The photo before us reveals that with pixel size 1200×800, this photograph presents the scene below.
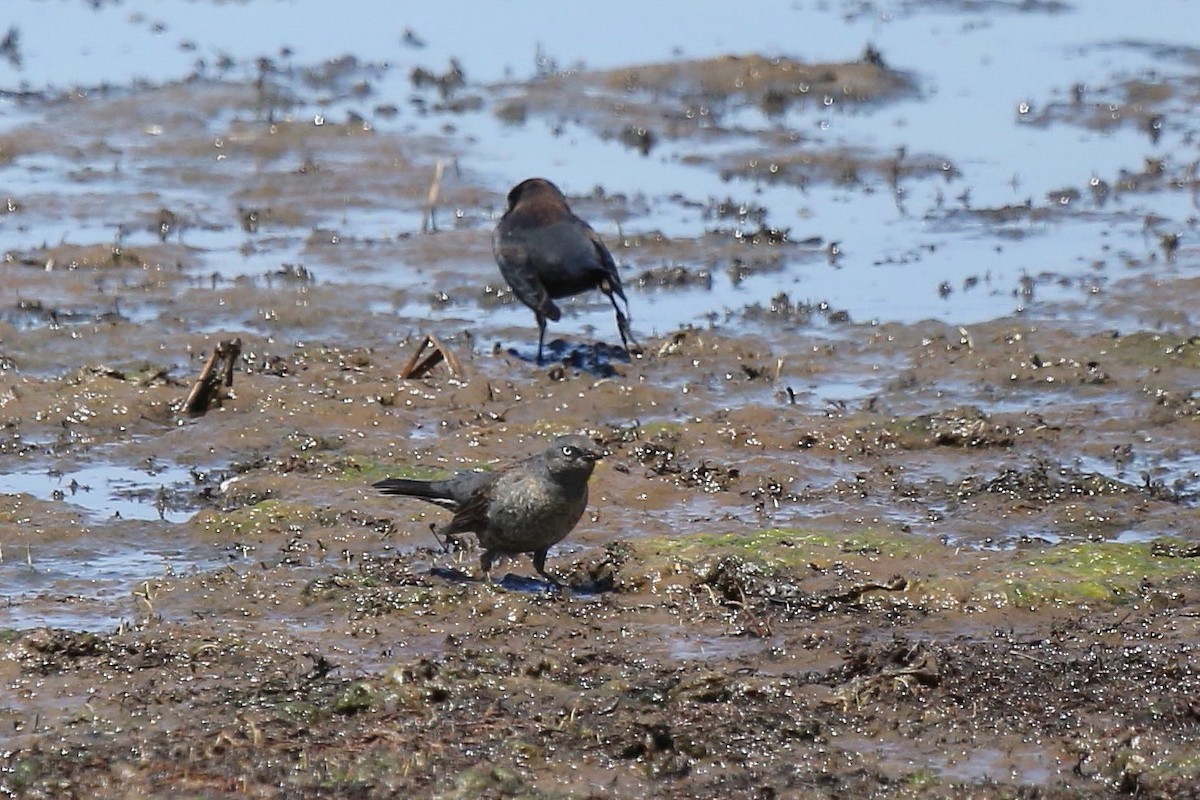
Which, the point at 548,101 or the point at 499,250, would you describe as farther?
the point at 548,101

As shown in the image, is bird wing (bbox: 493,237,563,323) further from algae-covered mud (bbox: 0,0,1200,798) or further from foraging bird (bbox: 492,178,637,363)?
algae-covered mud (bbox: 0,0,1200,798)

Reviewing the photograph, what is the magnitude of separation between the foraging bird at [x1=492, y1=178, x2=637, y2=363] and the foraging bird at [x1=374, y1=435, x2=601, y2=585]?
3655 mm

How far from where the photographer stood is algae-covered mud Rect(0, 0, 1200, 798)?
6344mm

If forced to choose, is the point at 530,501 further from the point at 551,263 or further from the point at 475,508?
the point at 551,263

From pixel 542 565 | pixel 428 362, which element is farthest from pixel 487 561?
pixel 428 362

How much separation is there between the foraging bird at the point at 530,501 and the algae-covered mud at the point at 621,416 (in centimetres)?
21

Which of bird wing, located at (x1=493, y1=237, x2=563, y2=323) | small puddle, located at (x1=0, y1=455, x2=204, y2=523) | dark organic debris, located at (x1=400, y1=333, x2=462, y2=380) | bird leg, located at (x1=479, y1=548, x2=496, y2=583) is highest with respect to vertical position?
bird wing, located at (x1=493, y1=237, x2=563, y2=323)

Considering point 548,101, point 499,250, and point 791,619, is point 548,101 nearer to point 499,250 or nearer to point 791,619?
point 499,250

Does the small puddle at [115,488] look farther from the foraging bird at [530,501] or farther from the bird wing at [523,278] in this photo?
the bird wing at [523,278]

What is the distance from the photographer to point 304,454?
9812mm

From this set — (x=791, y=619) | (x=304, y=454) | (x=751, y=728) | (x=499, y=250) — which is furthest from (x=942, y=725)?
Result: (x=499, y=250)

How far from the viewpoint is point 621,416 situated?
10.8m

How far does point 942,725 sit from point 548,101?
12.7 meters

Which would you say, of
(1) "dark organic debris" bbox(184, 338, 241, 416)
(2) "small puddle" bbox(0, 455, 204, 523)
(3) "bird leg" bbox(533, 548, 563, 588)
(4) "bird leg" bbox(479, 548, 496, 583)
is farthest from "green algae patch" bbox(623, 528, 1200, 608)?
(1) "dark organic debris" bbox(184, 338, 241, 416)
